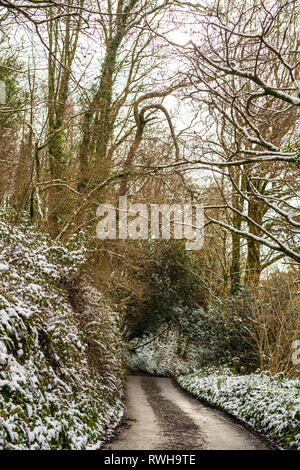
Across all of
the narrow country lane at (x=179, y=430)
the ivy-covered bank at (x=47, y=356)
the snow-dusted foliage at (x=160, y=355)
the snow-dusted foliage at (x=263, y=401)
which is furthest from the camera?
the snow-dusted foliage at (x=160, y=355)

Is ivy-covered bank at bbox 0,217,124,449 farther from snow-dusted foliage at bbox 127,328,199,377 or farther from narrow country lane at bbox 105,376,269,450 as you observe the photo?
snow-dusted foliage at bbox 127,328,199,377

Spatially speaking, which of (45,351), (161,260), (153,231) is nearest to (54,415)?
(45,351)

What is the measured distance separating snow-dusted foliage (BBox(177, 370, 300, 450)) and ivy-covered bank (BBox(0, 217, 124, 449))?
8.88 ft

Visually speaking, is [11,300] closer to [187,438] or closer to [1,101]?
[187,438]

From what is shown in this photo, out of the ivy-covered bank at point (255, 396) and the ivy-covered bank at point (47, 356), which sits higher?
the ivy-covered bank at point (47, 356)

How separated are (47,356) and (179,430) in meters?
3.07

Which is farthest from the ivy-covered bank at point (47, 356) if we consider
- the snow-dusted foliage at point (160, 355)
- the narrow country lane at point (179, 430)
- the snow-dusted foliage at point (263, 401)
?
the snow-dusted foliage at point (160, 355)

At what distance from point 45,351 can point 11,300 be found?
110 centimetres

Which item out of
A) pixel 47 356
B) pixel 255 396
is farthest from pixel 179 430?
pixel 47 356

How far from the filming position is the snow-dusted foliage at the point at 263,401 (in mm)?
6660

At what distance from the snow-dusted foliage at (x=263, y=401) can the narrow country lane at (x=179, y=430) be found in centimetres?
34

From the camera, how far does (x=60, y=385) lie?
5.45 metres

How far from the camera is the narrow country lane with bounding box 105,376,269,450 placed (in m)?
6.01

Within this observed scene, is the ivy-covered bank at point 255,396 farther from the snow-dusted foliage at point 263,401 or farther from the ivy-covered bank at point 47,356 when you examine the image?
the ivy-covered bank at point 47,356
